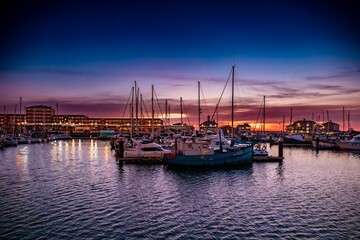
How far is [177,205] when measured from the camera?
2280cm

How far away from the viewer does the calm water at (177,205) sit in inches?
683

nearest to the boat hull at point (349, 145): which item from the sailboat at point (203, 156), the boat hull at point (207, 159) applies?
the sailboat at point (203, 156)

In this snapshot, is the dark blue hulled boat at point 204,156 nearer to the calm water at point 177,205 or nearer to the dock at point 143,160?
the calm water at point 177,205

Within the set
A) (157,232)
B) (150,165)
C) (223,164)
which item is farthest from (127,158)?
(157,232)

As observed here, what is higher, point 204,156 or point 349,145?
point 204,156

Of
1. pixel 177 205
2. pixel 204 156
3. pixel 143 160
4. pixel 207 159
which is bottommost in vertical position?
pixel 177 205

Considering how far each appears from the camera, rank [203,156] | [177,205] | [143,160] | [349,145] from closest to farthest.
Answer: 1. [177,205]
2. [203,156]
3. [143,160]
4. [349,145]

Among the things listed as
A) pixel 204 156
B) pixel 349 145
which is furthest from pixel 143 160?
pixel 349 145

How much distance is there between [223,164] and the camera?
1649 inches

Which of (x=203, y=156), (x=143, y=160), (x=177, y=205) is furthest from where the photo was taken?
(x=143, y=160)

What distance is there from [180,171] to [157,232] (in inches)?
849

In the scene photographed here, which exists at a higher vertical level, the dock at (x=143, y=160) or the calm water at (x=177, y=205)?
the dock at (x=143, y=160)

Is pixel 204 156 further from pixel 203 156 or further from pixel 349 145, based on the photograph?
pixel 349 145

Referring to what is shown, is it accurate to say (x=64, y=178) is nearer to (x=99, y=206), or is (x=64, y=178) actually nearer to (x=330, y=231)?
(x=99, y=206)
